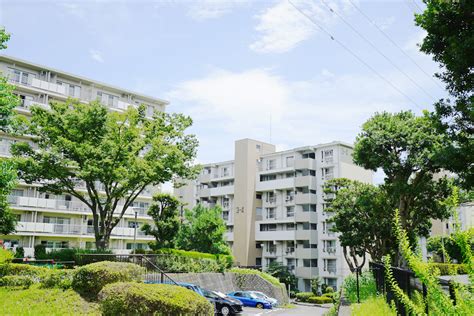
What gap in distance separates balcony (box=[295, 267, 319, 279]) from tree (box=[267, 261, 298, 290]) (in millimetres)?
972

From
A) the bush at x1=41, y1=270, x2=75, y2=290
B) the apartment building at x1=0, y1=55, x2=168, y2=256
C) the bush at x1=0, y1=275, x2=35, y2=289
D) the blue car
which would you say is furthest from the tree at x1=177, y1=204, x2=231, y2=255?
the bush at x1=41, y1=270, x2=75, y2=290

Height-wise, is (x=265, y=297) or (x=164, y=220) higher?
(x=164, y=220)

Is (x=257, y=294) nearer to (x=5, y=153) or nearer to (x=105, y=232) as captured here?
(x=105, y=232)

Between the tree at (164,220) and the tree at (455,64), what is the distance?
86.2 feet

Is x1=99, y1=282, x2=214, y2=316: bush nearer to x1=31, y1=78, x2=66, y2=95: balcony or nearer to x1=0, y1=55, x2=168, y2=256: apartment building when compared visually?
x1=0, y1=55, x2=168, y2=256: apartment building

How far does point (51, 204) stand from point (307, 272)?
29085 mm

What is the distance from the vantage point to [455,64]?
1116cm

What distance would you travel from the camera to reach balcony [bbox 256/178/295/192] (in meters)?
52.5

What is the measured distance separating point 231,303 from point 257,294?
9.42 m

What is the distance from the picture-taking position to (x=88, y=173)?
914 inches

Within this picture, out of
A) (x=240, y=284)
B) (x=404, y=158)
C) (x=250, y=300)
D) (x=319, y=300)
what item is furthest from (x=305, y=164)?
(x=404, y=158)

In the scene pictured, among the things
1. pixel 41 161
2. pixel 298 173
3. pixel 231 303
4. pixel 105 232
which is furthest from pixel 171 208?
pixel 298 173

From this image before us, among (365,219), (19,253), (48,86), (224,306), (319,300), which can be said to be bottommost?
(319,300)

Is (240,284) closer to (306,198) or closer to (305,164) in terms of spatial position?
(306,198)
